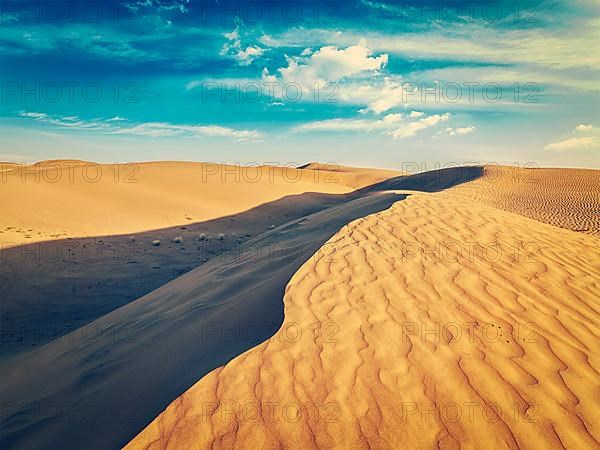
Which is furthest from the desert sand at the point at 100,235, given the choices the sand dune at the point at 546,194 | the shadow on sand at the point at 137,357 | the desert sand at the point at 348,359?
the sand dune at the point at 546,194

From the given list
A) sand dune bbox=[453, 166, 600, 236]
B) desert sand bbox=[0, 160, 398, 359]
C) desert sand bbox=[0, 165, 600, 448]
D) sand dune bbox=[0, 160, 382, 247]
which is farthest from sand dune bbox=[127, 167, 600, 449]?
sand dune bbox=[453, 166, 600, 236]

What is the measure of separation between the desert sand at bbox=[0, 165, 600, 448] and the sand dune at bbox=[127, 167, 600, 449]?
0.04 feet

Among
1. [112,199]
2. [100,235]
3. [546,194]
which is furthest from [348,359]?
[546,194]

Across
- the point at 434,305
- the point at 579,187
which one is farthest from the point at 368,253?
the point at 579,187

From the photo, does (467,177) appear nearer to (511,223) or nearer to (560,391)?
(511,223)

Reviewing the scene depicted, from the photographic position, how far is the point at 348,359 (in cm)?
302

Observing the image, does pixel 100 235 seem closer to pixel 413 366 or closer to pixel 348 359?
pixel 348 359

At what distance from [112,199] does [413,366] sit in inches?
724

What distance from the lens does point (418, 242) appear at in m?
5.55

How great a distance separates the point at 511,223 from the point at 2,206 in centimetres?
1648

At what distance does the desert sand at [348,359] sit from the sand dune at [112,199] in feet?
27.6

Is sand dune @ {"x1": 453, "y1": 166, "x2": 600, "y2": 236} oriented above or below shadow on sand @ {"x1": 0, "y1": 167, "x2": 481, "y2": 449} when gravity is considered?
above

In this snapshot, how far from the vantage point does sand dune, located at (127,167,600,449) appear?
2.42 m

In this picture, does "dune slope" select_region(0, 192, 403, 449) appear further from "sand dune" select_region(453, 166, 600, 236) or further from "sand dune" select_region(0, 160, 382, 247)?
"sand dune" select_region(453, 166, 600, 236)
